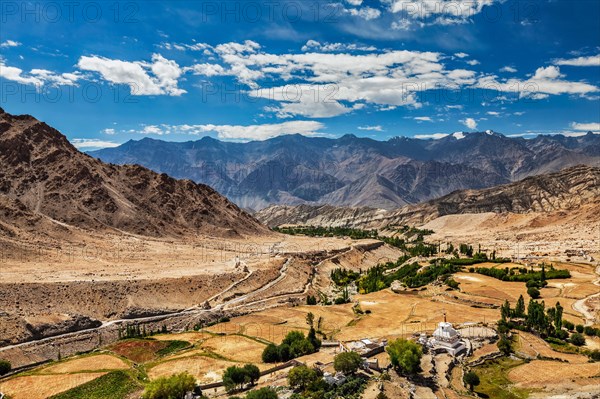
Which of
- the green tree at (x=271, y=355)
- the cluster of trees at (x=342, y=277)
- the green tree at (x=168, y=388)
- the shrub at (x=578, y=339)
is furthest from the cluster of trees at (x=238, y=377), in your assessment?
the cluster of trees at (x=342, y=277)

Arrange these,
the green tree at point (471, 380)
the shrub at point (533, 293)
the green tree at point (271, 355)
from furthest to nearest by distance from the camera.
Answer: the shrub at point (533, 293)
the green tree at point (271, 355)
the green tree at point (471, 380)

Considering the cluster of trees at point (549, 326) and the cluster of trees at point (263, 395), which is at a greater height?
the cluster of trees at point (263, 395)

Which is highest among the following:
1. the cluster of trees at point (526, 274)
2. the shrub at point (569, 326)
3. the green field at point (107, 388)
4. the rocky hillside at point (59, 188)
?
the rocky hillside at point (59, 188)

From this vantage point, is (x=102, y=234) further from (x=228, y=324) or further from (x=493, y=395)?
(x=493, y=395)

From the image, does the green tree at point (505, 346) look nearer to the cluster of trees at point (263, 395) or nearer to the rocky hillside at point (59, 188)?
the cluster of trees at point (263, 395)

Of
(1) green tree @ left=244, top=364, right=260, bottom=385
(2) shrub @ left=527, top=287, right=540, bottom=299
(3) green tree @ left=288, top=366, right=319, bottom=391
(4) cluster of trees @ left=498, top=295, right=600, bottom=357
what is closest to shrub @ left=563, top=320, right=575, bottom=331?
(4) cluster of trees @ left=498, top=295, right=600, bottom=357

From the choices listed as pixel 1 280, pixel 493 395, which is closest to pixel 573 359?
pixel 493 395

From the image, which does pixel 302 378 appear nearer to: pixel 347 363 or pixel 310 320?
pixel 347 363
